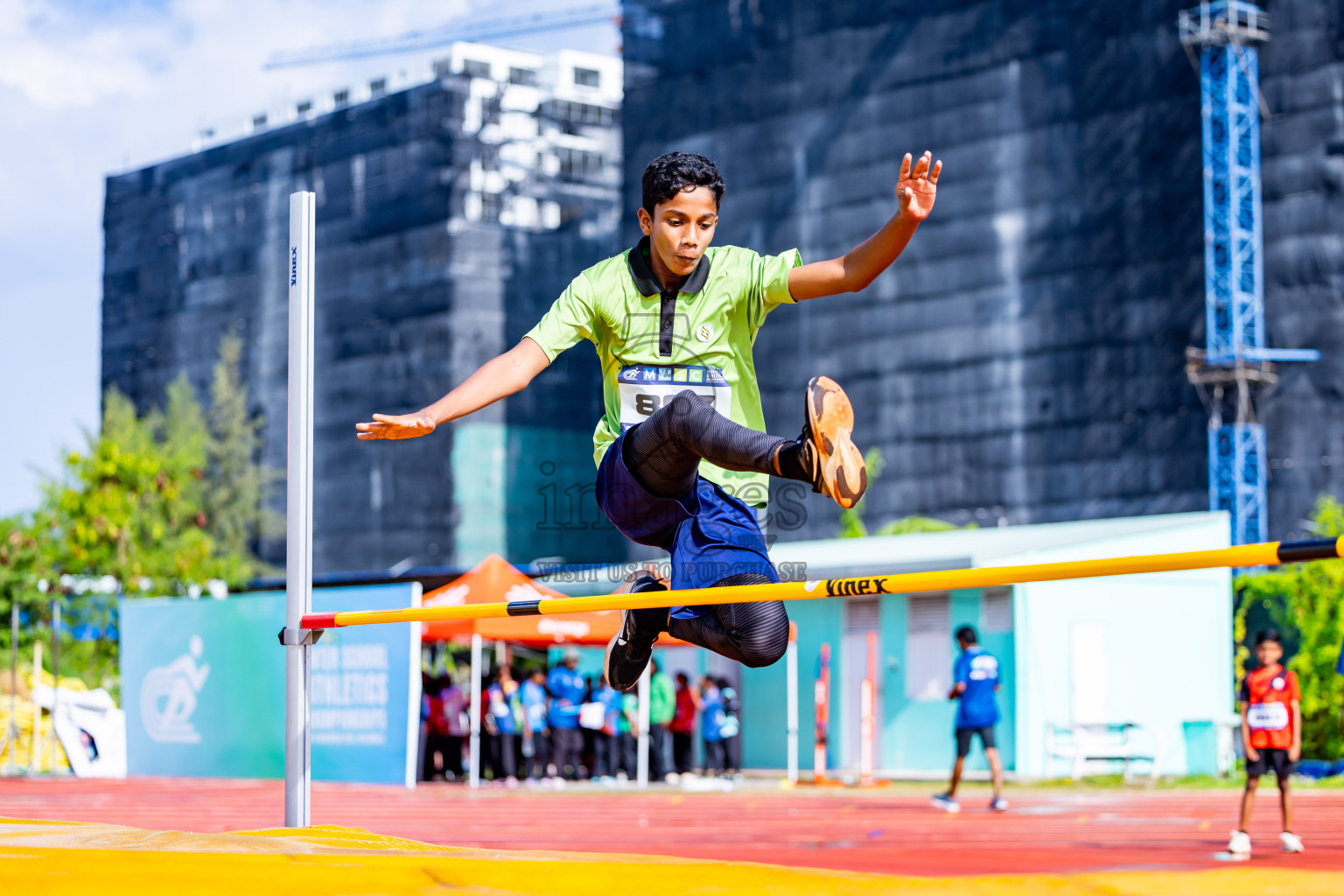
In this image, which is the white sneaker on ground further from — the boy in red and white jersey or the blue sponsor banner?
the blue sponsor banner

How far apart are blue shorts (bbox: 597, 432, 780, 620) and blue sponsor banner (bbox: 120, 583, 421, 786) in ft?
34.4

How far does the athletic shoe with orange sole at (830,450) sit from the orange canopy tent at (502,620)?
1119cm

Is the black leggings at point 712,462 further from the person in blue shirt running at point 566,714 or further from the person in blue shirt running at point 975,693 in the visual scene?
the person in blue shirt running at point 566,714

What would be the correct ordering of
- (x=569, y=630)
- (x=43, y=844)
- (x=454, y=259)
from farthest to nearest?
1. (x=454, y=259)
2. (x=569, y=630)
3. (x=43, y=844)

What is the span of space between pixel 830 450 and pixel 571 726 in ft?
45.1

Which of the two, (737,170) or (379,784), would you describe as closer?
(379,784)

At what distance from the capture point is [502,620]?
53.5 feet

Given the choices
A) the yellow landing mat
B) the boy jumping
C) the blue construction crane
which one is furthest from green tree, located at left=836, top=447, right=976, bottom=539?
the yellow landing mat

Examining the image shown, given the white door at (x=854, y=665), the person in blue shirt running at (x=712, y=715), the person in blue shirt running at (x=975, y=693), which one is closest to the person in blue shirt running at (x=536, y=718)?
the person in blue shirt running at (x=712, y=715)

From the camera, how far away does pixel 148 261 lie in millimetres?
63094

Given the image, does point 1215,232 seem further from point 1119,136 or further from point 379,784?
point 379,784

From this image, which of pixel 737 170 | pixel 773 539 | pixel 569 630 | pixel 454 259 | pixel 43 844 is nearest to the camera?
pixel 43 844

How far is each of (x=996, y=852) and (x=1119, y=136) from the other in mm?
29128

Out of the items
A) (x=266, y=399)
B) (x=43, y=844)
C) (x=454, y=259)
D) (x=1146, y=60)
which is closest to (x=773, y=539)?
(x=43, y=844)
